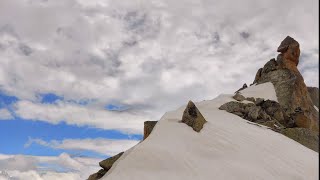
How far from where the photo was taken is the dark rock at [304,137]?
25.7 meters

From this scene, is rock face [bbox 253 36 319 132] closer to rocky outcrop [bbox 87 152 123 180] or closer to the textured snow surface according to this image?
the textured snow surface

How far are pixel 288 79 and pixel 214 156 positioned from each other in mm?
28439

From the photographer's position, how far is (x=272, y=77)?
46.3 meters

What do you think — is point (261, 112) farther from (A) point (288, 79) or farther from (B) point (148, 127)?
(A) point (288, 79)

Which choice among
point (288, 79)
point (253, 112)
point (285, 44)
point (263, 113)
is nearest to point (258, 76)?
point (285, 44)

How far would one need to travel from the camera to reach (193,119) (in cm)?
2334

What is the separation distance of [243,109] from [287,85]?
1391 centimetres

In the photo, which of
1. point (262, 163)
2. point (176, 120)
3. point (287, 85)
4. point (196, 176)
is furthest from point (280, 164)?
Result: point (287, 85)

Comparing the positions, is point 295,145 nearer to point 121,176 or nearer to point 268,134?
point 268,134

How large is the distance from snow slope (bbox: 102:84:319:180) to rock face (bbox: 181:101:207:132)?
0.38m

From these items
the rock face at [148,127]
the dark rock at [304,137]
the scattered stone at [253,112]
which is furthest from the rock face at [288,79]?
the rock face at [148,127]

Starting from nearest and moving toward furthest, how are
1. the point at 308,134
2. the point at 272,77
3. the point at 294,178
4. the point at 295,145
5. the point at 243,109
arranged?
the point at 294,178 < the point at 295,145 < the point at 308,134 < the point at 243,109 < the point at 272,77

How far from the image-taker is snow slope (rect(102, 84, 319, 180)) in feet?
54.0

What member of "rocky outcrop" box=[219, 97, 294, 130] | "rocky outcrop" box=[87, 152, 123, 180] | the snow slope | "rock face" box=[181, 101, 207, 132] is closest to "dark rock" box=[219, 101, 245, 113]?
"rocky outcrop" box=[219, 97, 294, 130]
